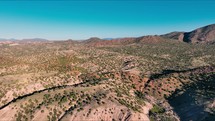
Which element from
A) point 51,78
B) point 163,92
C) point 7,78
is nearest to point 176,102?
point 163,92

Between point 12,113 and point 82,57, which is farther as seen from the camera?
point 82,57

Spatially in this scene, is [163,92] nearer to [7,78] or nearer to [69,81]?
[69,81]

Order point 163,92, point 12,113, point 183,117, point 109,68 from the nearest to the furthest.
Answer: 1. point 12,113
2. point 183,117
3. point 163,92
4. point 109,68

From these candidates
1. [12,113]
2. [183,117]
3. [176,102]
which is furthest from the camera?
[176,102]

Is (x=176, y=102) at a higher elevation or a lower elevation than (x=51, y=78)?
lower

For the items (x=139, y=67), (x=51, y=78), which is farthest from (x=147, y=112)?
(x=139, y=67)

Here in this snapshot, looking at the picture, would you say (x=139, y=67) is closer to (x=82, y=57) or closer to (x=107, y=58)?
(x=107, y=58)
